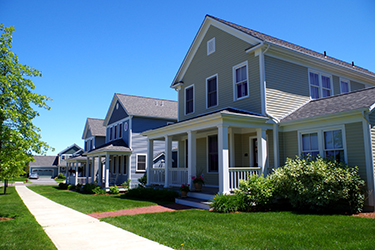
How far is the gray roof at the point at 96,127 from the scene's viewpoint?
111ft

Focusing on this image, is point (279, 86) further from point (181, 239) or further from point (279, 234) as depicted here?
point (181, 239)

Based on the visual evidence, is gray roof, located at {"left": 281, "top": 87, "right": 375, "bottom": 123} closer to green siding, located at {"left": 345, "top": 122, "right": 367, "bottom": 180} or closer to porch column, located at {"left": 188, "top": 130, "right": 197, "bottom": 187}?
green siding, located at {"left": 345, "top": 122, "right": 367, "bottom": 180}

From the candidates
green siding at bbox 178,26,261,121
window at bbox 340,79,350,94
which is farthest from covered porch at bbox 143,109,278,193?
window at bbox 340,79,350,94

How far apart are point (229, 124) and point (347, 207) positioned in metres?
4.92

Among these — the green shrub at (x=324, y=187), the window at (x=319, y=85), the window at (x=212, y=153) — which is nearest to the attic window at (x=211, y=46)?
the window at (x=212, y=153)

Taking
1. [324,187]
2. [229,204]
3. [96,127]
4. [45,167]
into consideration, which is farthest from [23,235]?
[45,167]

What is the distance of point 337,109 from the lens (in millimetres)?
10938

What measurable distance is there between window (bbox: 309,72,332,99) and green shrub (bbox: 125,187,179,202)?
8.49 m

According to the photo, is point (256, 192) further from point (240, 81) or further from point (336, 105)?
point (240, 81)

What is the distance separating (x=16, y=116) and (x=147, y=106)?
17.6 meters

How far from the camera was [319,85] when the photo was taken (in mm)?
15078

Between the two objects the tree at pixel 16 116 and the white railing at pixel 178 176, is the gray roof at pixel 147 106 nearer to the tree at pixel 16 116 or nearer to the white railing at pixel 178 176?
the white railing at pixel 178 176

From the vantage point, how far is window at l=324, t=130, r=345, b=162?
1080 cm

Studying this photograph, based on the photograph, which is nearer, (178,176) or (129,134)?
(178,176)
